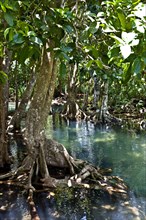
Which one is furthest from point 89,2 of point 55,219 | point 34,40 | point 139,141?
point 139,141

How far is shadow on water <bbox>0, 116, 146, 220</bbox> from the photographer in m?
5.36

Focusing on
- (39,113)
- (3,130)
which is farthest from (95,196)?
(3,130)

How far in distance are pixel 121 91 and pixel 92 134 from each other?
7.90 meters

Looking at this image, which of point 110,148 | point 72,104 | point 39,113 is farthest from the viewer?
point 72,104

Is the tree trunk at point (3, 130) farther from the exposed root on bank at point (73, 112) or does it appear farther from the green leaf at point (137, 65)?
the exposed root on bank at point (73, 112)

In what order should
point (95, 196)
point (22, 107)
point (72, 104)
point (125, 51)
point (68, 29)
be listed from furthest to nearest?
point (72, 104) < point (22, 107) < point (95, 196) < point (68, 29) < point (125, 51)

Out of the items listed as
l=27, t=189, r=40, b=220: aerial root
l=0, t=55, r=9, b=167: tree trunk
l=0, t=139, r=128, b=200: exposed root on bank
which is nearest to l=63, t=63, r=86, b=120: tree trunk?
l=0, t=55, r=9, b=167: tree trunk

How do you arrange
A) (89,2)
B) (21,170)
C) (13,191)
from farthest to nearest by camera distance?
(21,170) → (13,191) → (89,2)

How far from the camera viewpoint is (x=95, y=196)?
612 cm

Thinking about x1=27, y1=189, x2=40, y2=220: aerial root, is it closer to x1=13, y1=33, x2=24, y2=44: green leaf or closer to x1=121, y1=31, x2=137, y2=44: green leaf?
x1=13, y1=33, x2=24, y2=44: green leaf

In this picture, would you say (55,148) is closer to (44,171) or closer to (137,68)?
(44,171)

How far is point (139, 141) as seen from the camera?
1161 cm

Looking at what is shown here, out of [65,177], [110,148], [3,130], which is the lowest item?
[65,177]

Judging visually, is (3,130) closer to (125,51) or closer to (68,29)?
(68,29)
